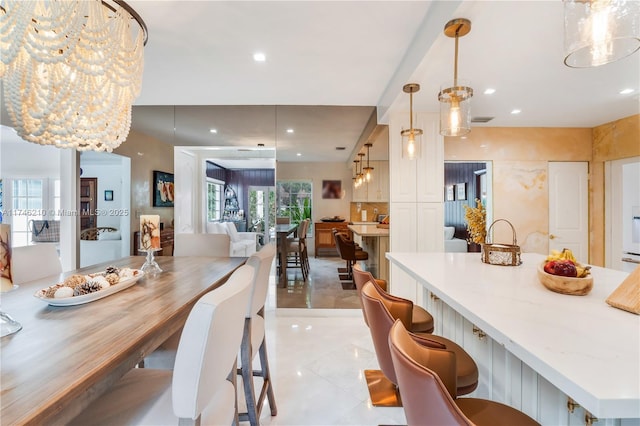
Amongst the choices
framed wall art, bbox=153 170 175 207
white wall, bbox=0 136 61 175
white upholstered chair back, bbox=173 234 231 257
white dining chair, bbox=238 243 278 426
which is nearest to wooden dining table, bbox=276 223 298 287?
white upholstered chair back, bbox=173 234 231 257

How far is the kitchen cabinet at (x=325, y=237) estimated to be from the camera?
6.76 metres

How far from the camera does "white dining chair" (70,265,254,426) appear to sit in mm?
778

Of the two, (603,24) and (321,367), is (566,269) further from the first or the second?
(321,367)

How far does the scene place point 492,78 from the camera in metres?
2.59

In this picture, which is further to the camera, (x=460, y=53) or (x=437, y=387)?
(x=460, y=53)

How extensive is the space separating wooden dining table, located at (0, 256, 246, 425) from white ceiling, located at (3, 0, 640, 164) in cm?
177

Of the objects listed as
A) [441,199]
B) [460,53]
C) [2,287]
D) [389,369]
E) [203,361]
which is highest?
[460,53]

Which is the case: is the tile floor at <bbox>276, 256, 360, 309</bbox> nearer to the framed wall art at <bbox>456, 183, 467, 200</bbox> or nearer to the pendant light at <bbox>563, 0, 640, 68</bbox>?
the pendant light at <bbox>563, 0, 640, 68</bbox>

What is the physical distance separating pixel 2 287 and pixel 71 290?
250 millimetres

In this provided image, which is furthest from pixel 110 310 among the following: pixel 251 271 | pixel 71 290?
pixel 251 271

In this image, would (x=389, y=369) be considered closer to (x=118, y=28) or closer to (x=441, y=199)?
(x=118, y=28)

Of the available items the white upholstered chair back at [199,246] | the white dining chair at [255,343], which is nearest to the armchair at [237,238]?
the white upholstered chair back at [199,246]

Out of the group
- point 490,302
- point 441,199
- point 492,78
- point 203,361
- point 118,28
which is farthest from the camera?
point 441,199

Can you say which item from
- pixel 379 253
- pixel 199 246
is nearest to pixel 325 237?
pixel 379 253
